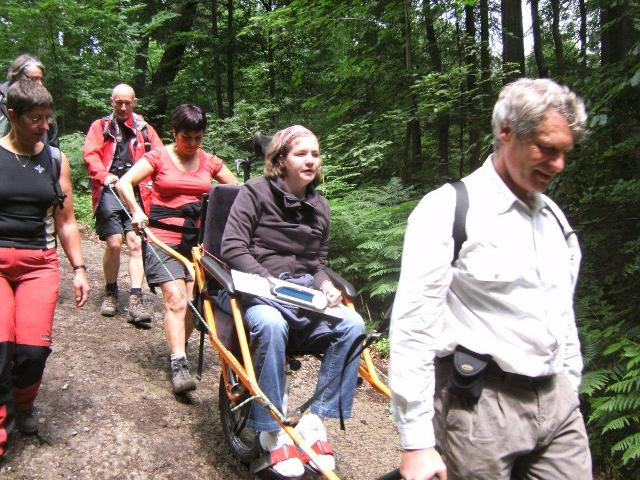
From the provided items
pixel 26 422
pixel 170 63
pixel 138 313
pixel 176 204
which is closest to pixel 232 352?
pixel 26 422

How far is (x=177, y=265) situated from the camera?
4574 millimetres

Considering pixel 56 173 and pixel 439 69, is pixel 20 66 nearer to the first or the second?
pixel 56 173

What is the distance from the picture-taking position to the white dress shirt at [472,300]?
5.85 ft

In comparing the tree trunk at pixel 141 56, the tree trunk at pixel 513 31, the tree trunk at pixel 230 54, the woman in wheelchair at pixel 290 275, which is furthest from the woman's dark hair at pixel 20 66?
the tree trunk at pixel 230 54

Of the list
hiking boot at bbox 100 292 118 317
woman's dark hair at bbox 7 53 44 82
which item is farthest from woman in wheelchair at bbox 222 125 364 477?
hiking boot at bbox 100 292 118 317

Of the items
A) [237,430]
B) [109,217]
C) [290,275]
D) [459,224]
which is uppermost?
[109,217]

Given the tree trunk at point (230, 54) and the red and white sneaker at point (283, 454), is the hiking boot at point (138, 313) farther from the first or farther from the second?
the tree trunk at point (230, 54)

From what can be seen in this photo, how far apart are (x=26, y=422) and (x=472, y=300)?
117 inches

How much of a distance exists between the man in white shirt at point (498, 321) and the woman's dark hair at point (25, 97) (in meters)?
2.42

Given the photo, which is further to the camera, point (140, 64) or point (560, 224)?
point (140, 64)

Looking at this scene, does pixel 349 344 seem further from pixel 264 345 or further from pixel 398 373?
pixel 398 373

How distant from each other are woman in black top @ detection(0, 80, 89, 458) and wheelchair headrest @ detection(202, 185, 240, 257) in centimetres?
93

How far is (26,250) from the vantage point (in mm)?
3361

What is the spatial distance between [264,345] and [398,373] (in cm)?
139
